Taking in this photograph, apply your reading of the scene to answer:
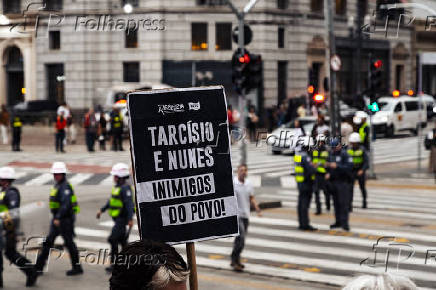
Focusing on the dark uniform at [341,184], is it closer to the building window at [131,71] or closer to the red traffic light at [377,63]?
the red traffic light at [377,63]

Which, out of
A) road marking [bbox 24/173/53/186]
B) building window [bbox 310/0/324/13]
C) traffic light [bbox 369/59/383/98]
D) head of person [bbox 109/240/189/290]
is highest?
building window [bbox 310/0/324/13]

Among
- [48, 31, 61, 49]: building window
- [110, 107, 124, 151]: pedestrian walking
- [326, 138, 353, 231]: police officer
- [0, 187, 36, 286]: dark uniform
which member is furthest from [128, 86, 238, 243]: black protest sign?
[48, 31, 61, 49]: building window

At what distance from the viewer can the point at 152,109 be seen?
5195 mm

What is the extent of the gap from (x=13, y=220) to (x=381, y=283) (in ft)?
32.0

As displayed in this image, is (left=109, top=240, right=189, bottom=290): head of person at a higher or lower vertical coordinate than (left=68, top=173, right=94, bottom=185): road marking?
higher

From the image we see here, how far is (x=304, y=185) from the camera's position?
16938 millimetres

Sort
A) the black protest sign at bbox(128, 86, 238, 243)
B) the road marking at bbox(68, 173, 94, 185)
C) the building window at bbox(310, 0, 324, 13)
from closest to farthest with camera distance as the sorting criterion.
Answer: the black protest sign at bbox(128, 86, 238, 243) < the road marking at bbox(68, 173, 94, 185) < the building window at bbox(310, 0, 324, 13)

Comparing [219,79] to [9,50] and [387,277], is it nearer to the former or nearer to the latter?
[9,50]

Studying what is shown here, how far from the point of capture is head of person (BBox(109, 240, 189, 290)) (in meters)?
3.03

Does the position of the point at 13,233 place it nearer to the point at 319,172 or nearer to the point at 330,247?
the point at 330,247

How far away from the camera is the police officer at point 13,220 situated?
1173cm

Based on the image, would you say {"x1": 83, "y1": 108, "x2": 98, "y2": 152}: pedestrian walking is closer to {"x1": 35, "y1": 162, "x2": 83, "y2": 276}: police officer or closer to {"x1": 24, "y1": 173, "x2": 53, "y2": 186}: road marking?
{"x1": 24, "y1": 173, "x2": 53, "y2": 186}: road marking

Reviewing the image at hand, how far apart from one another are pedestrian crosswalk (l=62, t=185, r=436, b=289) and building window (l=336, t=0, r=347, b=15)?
28.7 meters

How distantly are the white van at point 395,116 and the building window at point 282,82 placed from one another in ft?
16.5
